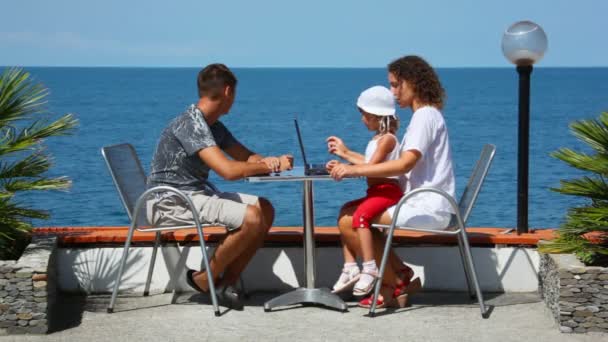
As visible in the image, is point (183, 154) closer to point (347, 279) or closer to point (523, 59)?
point (347, 279)

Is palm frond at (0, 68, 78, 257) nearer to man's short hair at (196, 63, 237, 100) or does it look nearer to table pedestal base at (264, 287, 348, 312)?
man's short hair at (196, 63, 237, 100)

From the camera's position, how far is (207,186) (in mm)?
5730

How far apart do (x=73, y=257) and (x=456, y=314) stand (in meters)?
2.08

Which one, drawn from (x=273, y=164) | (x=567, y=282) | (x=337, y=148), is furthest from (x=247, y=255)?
(x=567, y=282)

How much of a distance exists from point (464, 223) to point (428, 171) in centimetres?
33

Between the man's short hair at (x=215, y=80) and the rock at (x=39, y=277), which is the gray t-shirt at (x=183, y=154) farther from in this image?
the rock at (x=39, y=277)

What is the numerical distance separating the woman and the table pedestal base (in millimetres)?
143

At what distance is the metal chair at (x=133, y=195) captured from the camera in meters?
5.35

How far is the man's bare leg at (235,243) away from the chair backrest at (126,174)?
40 centimetres

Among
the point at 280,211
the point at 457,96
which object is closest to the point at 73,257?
Answer: the point at 280,211

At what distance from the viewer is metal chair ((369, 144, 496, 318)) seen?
5.25 meters

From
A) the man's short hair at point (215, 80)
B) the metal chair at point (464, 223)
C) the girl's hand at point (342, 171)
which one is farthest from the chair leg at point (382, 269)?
the man's short hair at point (215, 80)

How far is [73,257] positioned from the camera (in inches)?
235

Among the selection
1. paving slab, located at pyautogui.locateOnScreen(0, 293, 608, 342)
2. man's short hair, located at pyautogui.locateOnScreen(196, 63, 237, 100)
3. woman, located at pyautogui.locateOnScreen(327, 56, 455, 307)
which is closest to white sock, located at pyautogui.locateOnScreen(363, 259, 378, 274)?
woman, located at pyautogui.locateOnScreen(327, 56, 455, 307)
